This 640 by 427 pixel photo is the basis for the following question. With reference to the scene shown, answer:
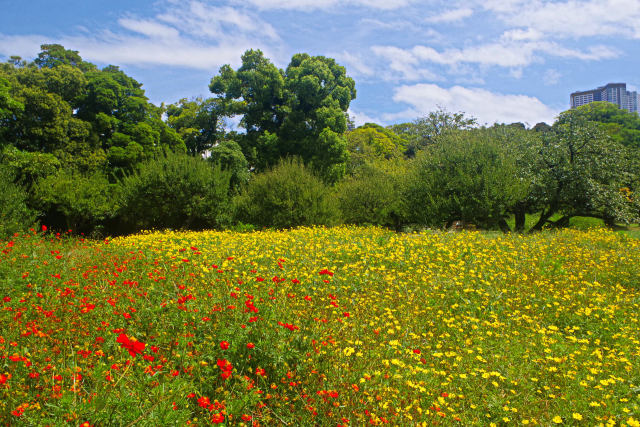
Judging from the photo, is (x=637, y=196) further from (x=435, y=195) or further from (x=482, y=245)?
(x=482, y=245)

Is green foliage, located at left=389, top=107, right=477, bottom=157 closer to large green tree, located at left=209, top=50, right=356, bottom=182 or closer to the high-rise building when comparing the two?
large green tree, located at left=209, top=50, right=356, bottom=182

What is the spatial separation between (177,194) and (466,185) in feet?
39.3

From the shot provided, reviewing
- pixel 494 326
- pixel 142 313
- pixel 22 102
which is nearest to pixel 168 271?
pixel 142 313

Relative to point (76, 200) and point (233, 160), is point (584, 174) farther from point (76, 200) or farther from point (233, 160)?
point (76, 200)

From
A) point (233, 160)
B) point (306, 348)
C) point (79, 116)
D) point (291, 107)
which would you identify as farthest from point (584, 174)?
point (79, 116)

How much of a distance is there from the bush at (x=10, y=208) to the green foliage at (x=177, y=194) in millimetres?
4135

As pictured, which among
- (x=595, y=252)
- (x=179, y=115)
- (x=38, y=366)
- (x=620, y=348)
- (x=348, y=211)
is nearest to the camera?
(x=38, y=366)

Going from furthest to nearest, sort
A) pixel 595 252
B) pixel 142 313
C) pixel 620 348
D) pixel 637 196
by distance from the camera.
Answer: pixel 637 196, pixel 595 252, pixel 620 348, pixel 142 313

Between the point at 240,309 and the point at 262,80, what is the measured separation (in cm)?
2348

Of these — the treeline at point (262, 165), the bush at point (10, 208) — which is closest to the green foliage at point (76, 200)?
the treeline at point (262, 165)

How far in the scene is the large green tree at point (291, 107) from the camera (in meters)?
24.2

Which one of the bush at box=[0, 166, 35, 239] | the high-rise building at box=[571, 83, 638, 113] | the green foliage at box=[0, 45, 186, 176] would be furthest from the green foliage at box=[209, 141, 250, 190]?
the high-rise building at box=[571, 83, 638, 113]

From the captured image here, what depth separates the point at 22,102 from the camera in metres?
19.3

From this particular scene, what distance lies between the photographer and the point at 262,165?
2509 cm
